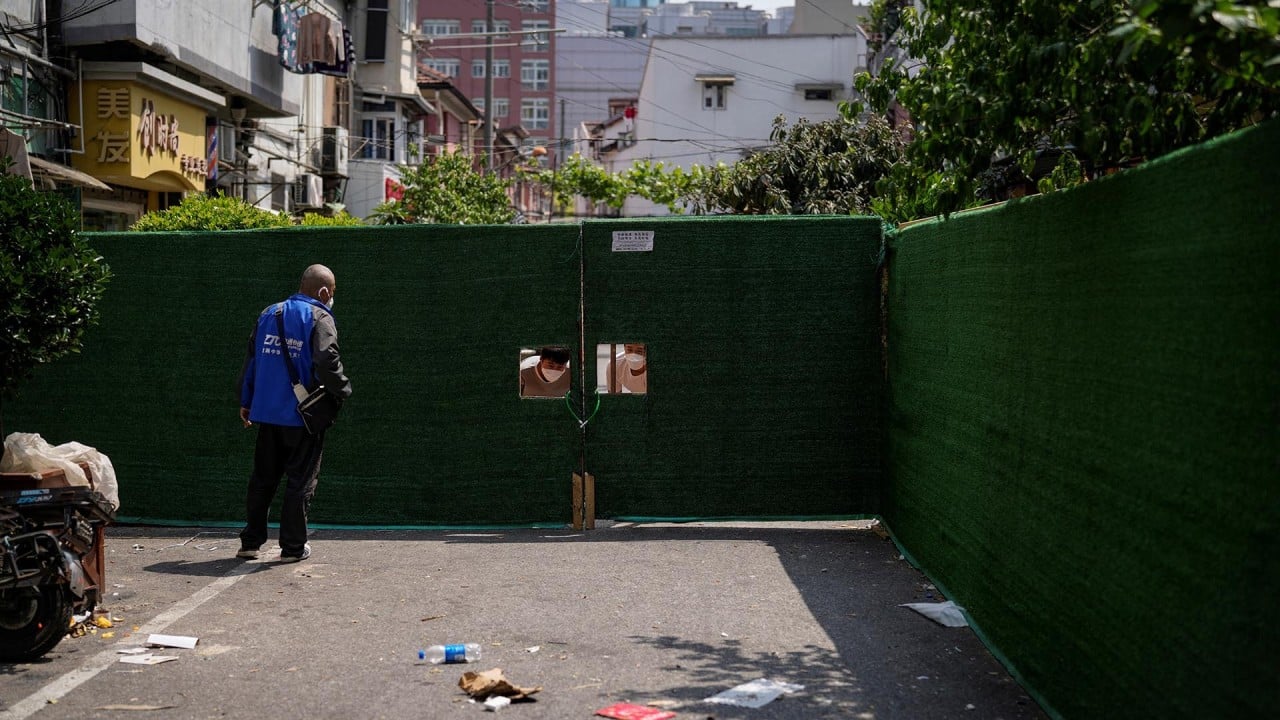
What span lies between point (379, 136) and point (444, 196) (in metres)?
9.86

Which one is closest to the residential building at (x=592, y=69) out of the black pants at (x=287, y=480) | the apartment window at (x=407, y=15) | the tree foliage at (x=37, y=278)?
the apartment window at (x=407, y=15)

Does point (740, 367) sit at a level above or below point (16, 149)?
below

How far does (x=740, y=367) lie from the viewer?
9.79m

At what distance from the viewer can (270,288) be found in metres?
9.92

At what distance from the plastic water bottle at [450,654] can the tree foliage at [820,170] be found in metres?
16.0

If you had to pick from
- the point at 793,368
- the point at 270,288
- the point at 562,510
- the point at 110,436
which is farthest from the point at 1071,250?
the point at 110,436

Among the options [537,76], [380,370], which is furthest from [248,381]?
[537,76]

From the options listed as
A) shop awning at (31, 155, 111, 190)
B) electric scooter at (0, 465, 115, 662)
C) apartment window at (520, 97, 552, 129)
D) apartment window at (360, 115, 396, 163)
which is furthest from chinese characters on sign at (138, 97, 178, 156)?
apartment window at (520, 97, 552, 129)

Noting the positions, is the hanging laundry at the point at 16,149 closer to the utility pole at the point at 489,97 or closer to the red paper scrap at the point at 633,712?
the red paper scrap at the point at 633,712

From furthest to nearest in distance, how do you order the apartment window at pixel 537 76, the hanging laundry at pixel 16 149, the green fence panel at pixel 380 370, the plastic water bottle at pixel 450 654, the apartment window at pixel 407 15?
the apartment window at pixel 537 76 → the apartment window at pixel 407 15 → the hanging laundry at pixel 16 149 → the green fence panel at pixel 380 370 → the plastic water bottle at pixel 450 654

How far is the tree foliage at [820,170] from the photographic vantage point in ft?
71.4

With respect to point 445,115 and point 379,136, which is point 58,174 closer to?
point 379,136

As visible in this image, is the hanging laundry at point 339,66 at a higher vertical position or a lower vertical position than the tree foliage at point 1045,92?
higher

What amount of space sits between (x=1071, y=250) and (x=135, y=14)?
1858 centimetres
